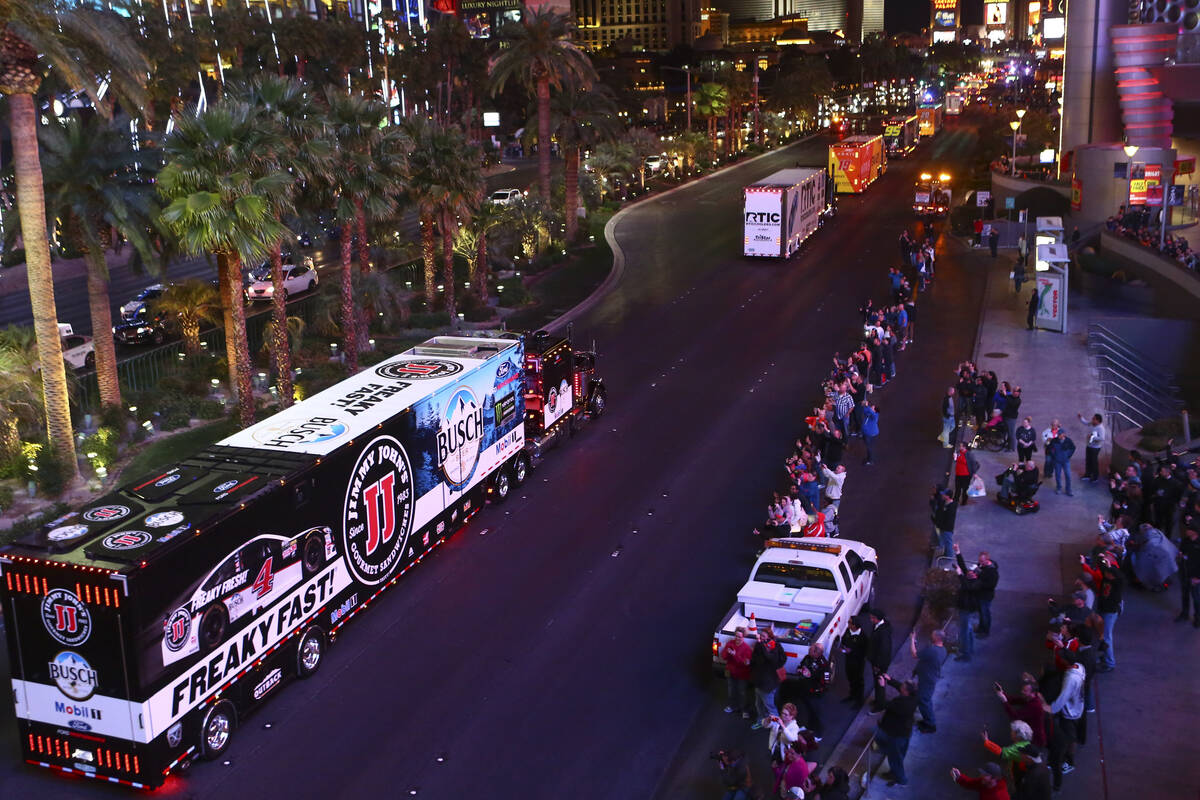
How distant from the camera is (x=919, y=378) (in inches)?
1395

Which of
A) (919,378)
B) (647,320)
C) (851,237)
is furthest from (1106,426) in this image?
(851,237)

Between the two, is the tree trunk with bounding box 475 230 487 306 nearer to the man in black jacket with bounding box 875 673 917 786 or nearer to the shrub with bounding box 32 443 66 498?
the shrub with bounding box 32 443 66 498

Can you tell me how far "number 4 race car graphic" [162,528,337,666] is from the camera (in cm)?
1519

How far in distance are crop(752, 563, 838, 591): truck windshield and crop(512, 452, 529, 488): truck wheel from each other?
26.8 feet

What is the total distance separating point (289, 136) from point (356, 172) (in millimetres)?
3355

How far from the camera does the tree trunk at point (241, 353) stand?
28828mm

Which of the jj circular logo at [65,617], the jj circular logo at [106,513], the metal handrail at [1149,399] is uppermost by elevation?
the jj circular logo at [106,513]

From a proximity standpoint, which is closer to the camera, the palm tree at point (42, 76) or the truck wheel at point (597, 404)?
the palm tree at point (42, 76)

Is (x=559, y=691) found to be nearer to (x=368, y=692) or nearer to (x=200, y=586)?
(x=368, y=692)

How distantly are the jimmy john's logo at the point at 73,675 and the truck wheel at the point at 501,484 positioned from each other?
A: 11.0 meters

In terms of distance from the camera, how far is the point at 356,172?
32.8 m

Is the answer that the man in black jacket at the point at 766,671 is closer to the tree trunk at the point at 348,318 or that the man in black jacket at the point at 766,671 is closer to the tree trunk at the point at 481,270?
the tree trunk at the point at 348,318

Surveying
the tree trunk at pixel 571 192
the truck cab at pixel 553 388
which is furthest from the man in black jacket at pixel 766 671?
the tree trunk at pixel 571 192

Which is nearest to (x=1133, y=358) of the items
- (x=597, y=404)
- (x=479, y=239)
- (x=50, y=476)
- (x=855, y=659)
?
(x=597, y=404)
